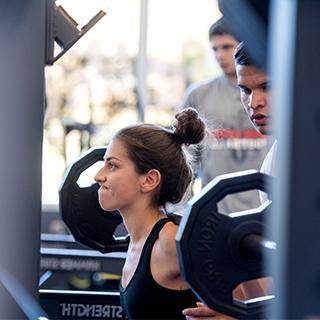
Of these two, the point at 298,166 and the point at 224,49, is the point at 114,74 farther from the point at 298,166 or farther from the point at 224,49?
the point at 298,166

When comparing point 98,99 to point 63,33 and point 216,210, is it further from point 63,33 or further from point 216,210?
point 216,210

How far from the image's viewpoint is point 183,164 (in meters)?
2.27

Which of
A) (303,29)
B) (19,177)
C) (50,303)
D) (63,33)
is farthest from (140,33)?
(303,29)

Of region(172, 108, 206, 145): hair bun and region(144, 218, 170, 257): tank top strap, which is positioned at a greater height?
region(172, 108, 206, 145): hair bun

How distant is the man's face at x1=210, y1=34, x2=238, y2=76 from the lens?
3.83 meters

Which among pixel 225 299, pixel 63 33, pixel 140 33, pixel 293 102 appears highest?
pixel 140 33

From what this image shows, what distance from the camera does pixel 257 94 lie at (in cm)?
192

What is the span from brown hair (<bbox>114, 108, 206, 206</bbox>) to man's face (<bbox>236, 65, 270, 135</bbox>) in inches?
13.7

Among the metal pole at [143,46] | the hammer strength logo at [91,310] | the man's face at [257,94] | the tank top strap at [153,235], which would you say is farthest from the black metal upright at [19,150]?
the metal pole at [143,46]

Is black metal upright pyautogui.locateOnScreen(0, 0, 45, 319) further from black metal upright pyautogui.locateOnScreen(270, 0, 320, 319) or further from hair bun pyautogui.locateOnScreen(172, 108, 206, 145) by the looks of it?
hair bun pyautogui.locateOnScreen(172, 108, 206, 145)

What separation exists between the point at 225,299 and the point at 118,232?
2922 mm

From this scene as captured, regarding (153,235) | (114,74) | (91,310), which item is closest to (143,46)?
(114,74)

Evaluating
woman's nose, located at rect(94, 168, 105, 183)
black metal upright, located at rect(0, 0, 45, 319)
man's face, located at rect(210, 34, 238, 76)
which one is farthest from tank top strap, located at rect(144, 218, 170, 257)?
man's face, located at rect(210, 34, 238, 76)

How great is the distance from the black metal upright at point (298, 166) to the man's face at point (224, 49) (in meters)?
3.02
